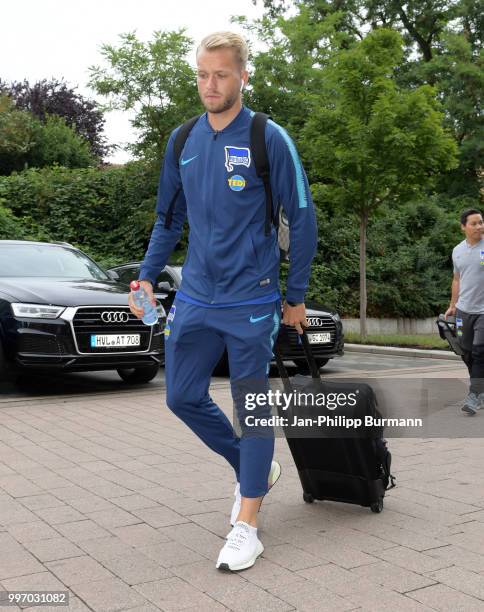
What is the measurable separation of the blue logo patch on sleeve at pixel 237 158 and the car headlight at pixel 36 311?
487 cm

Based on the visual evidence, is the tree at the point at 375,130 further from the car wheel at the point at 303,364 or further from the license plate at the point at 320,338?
the license plate at the point at 320,338

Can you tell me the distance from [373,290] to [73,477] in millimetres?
15852

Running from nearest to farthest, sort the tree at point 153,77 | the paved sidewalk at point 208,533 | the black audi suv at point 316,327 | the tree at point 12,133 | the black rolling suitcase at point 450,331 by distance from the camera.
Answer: the paved sidewalk at point 208,533 → the black rolling suitcase at point 450,331 → the black audi suv at point 316,327 → the tree at point 153,77 → the tree at point 12,133

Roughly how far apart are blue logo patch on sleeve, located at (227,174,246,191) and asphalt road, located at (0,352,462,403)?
5.30 meters

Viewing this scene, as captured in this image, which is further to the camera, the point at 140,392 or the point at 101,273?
the point at 101,273

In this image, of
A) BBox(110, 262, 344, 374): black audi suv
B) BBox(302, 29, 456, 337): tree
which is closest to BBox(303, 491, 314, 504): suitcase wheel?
BBox(110, 262, 344, 374): black audi suv

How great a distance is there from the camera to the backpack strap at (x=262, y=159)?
330 cm

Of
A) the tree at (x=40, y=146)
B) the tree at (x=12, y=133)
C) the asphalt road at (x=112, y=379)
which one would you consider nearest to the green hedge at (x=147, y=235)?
the tree at (x=12, y=133)

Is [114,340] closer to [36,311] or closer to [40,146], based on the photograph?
[36,311]

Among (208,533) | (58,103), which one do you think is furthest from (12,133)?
(208,533)

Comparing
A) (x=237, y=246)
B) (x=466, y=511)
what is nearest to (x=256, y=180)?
(x=237, y=246)

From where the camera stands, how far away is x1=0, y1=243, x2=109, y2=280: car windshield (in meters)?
8.92

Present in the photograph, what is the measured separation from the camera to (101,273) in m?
9.59

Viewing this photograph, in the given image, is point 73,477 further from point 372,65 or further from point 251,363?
point 372,65
